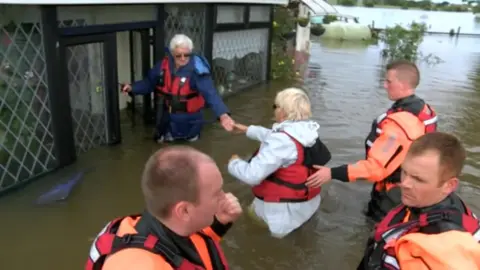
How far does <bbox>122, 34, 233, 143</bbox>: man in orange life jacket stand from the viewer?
527cm

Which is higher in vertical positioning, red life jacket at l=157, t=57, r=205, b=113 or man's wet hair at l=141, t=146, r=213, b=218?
man's wet hair at l=141, t=146, r=213, b=218

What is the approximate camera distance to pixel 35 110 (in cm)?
449

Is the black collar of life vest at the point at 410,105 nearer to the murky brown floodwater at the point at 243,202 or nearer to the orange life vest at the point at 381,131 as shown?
the orange life vest at the point at 381,131

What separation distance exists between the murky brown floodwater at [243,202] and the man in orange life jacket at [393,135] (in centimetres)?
66

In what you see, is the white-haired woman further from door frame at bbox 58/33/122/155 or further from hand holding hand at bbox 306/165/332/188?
door frame at bbox 58/33/122/155

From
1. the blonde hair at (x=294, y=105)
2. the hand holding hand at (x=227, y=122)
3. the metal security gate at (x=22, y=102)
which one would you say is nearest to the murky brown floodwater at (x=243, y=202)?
the metal security gate at (x=22, y=102)

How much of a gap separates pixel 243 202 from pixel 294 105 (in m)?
1.54

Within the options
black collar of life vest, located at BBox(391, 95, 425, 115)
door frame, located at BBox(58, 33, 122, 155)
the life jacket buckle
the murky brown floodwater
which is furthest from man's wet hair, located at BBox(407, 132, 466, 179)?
door frame, located at BBox(58, 33, 122, 155)

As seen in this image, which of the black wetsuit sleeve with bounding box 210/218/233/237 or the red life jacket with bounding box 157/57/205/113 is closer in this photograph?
the black wetsuit sleeve with bounding box 210/218/233/237

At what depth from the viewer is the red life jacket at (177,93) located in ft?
17.7

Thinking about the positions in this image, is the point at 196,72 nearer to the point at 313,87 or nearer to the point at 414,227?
the point at 414,227

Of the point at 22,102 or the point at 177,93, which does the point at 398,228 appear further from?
the point at 177,93

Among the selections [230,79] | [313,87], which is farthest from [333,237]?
[313,87]

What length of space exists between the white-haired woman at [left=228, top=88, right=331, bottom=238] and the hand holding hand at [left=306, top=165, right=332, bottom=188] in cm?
5
